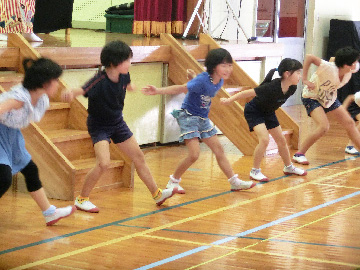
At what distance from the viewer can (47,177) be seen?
5387mm

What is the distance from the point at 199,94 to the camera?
5.59 m

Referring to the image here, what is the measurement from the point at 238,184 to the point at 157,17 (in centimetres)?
501

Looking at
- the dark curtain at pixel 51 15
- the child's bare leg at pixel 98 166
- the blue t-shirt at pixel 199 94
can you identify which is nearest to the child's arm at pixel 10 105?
the child's bare leg at pixel 98 166

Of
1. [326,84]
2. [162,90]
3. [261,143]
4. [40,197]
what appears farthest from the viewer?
[326,84]

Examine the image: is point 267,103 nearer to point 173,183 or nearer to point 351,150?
point 173,183

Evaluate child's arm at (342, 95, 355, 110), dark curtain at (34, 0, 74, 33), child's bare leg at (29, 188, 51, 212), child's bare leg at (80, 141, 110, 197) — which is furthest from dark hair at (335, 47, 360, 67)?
dark curtain at (34, 0, 74, 33)

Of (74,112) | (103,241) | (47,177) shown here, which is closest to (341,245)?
(103,241)

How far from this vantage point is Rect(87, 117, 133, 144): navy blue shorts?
199 inches

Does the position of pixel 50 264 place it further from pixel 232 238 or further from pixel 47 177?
pixel 47 177

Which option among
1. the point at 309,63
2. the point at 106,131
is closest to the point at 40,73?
the point at 106,131

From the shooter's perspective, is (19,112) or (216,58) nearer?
(19,112)

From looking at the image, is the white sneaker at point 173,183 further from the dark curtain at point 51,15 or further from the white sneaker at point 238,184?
the dark curtain at point 51,15

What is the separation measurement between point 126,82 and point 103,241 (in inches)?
49.5

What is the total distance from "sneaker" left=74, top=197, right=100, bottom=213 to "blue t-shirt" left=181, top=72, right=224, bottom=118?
1.09 meters
